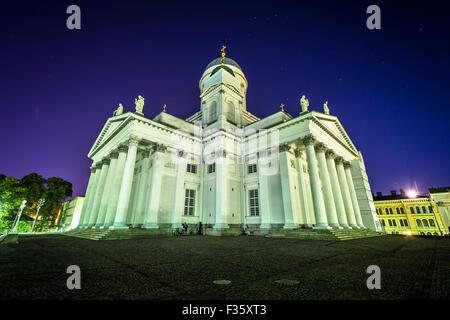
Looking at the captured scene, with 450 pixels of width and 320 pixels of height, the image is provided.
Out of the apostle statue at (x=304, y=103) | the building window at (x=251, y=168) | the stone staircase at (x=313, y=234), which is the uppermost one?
the apostle statue at (x=304, y=103)

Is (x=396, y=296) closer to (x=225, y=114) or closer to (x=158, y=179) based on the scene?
(x=158, y=179)

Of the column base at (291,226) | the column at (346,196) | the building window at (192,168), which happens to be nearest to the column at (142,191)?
the building window at (192,168)

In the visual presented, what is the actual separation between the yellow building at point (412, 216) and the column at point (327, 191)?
153 ft

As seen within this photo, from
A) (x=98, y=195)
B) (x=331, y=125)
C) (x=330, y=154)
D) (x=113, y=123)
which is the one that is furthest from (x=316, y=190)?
(x=113, y=123)

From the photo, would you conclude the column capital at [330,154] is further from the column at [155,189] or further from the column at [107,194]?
the column at [107,194]

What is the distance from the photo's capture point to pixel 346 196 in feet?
66.2

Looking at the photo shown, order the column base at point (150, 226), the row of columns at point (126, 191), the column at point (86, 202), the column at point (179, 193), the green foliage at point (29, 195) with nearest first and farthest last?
1. the row of columns at point (126, 191)
2. the column base at point (150, 226)
3. the column at point (179, 193)
4. the column at point (86, 202)
5. the green foliage at point (29, 195)

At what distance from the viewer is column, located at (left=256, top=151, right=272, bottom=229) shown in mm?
17344

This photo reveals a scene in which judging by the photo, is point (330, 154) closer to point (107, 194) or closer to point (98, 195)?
point (107, 194)

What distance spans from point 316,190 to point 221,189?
8.09 m

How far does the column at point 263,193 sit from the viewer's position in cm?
1734
